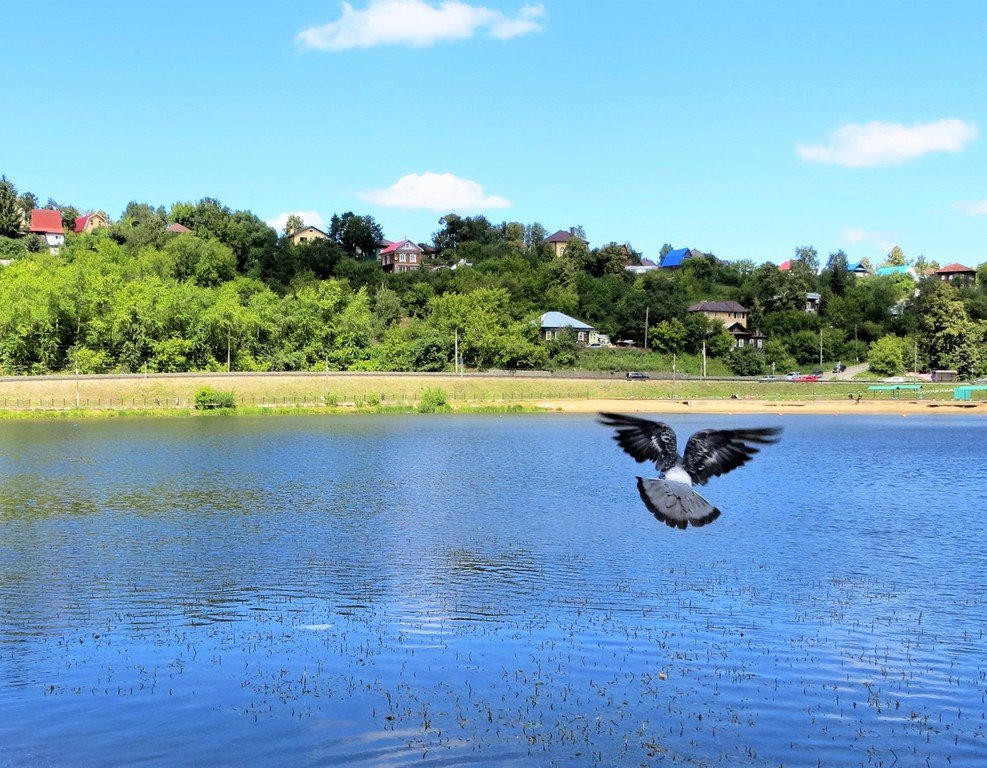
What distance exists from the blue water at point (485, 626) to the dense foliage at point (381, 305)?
66.4m

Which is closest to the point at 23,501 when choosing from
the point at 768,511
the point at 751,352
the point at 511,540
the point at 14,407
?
the point at 511,540

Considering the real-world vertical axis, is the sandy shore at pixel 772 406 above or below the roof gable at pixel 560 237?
below

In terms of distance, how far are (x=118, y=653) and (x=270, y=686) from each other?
355 cm

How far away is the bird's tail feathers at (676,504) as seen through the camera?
10945 millimetres

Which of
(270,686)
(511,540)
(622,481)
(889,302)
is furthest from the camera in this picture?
(889,302)

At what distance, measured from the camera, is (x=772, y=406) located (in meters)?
98.5

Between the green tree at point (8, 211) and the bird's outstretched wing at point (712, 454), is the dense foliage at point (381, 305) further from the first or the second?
the bird's outstretched wing at point (712, 454)

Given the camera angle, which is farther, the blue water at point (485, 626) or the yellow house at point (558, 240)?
the yellow house at point (558, 240)

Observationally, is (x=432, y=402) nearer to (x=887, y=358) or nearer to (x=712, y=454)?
(x=887, y=358)

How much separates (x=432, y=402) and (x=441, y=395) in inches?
75.9

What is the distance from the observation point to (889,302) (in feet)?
480

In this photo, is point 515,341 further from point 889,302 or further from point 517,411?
point 889,302

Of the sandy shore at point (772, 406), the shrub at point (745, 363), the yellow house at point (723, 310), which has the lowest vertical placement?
the sandy shore at point (772, 406)

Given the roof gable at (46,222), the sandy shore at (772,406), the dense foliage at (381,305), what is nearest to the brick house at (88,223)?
the roof gable at (46,222)
